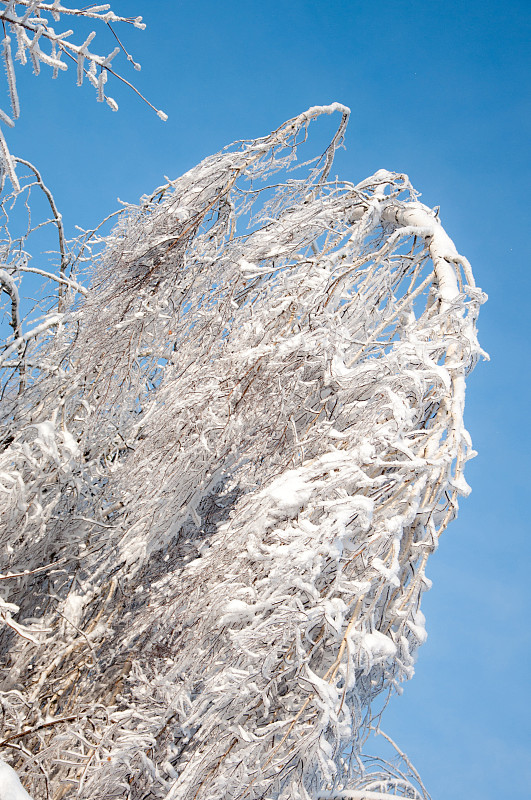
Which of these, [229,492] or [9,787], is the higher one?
[229,492]

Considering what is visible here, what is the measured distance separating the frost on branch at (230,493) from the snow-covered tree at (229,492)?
10 millimetres

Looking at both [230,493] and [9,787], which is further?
[230,493]

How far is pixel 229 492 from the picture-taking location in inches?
107

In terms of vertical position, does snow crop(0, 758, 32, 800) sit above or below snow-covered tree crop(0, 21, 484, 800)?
below

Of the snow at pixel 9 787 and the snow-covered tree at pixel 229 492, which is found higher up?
the snow-covered tree at pixel 229 492

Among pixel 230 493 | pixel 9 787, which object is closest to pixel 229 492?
pixel 230 493

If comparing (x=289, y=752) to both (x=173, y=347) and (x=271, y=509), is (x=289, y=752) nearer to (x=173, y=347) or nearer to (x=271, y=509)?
(x=271, y=509)

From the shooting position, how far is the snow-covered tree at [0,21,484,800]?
5.93ft

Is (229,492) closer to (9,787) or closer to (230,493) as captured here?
(230,493)

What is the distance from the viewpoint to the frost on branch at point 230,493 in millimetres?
1806

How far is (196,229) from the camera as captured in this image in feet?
9.55

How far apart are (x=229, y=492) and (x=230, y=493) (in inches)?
0.4

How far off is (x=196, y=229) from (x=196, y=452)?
3.71 feet

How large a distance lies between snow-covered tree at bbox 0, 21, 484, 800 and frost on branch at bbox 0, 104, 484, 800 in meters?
0.01
